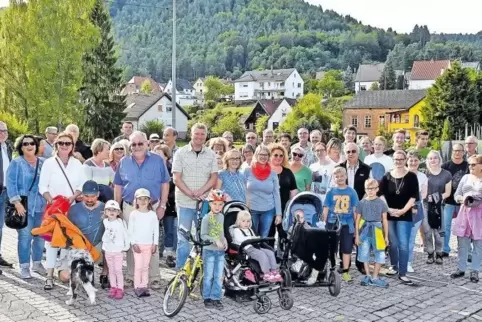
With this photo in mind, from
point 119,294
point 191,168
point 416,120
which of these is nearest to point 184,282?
point 119,294

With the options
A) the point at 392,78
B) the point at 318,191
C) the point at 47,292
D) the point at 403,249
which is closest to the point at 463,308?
the point at 403,249

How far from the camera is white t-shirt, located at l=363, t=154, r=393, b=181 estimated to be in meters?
8.48

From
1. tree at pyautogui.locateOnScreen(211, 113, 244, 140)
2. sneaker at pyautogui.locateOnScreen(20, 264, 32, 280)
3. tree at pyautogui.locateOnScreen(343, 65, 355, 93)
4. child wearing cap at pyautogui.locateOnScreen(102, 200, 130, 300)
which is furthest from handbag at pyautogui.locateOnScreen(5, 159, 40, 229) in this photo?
tree at pyautogui.locateOnScreen(343, 65, 355, 93)

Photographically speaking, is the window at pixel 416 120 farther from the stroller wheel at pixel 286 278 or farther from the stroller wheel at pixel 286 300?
the stroller wheel at pixel 286 300

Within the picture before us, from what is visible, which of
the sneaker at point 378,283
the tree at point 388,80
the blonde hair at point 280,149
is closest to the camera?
the sneaker at point 378,283

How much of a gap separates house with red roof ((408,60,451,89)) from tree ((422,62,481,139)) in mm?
68075

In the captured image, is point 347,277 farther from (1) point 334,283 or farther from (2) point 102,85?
(2) point 102,85

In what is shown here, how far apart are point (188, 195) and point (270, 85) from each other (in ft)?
396

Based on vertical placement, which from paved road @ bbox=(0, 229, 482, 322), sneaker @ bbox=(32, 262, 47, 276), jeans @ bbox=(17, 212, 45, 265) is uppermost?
jeans @ bbox=(17, 212, 45, 265)

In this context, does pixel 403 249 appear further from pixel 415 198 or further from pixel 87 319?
pixel 87 319

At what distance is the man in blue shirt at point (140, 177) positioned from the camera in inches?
266

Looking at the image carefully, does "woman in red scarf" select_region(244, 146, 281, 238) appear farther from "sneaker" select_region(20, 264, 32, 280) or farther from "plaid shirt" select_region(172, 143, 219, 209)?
"sneaker" select_region(20, 264, 32, 280)

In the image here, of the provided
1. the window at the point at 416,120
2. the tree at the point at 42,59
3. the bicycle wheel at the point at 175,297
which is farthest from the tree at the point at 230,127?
the bicycle wheel at the point at 175,297

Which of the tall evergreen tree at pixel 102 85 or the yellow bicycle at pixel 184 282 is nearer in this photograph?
the yellow bicycle at pixel 184 282
